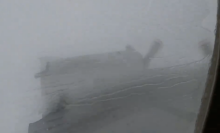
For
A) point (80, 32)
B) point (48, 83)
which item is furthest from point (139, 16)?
point (48, 83)

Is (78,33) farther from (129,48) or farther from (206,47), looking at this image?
(206,47)

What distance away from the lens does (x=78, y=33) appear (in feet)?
2.35

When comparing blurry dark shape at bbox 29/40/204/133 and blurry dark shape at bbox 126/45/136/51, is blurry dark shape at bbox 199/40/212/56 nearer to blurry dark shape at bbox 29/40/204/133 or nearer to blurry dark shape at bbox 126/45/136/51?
blurry dark shape at bbox 29/40/204/133

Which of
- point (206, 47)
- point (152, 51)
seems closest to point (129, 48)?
point (152, 51)

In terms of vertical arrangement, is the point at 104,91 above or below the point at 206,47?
below

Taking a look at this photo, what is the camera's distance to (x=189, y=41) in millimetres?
725

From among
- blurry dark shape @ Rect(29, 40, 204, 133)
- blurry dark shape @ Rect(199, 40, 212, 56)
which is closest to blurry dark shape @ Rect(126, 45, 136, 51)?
blurry dark shape @ Rect(29, 40, 204, 133)

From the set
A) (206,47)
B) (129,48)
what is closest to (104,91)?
(129,48)

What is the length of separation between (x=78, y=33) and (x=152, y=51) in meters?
0.21

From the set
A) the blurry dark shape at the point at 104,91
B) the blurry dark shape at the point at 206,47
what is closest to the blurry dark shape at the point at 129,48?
the blurry dark shape at the point at 104,91

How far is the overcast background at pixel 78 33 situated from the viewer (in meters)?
0.70

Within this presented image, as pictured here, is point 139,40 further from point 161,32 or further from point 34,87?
point 34,87

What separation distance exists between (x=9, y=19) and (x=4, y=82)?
0.55ft

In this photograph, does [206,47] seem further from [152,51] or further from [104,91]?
[104,91]
